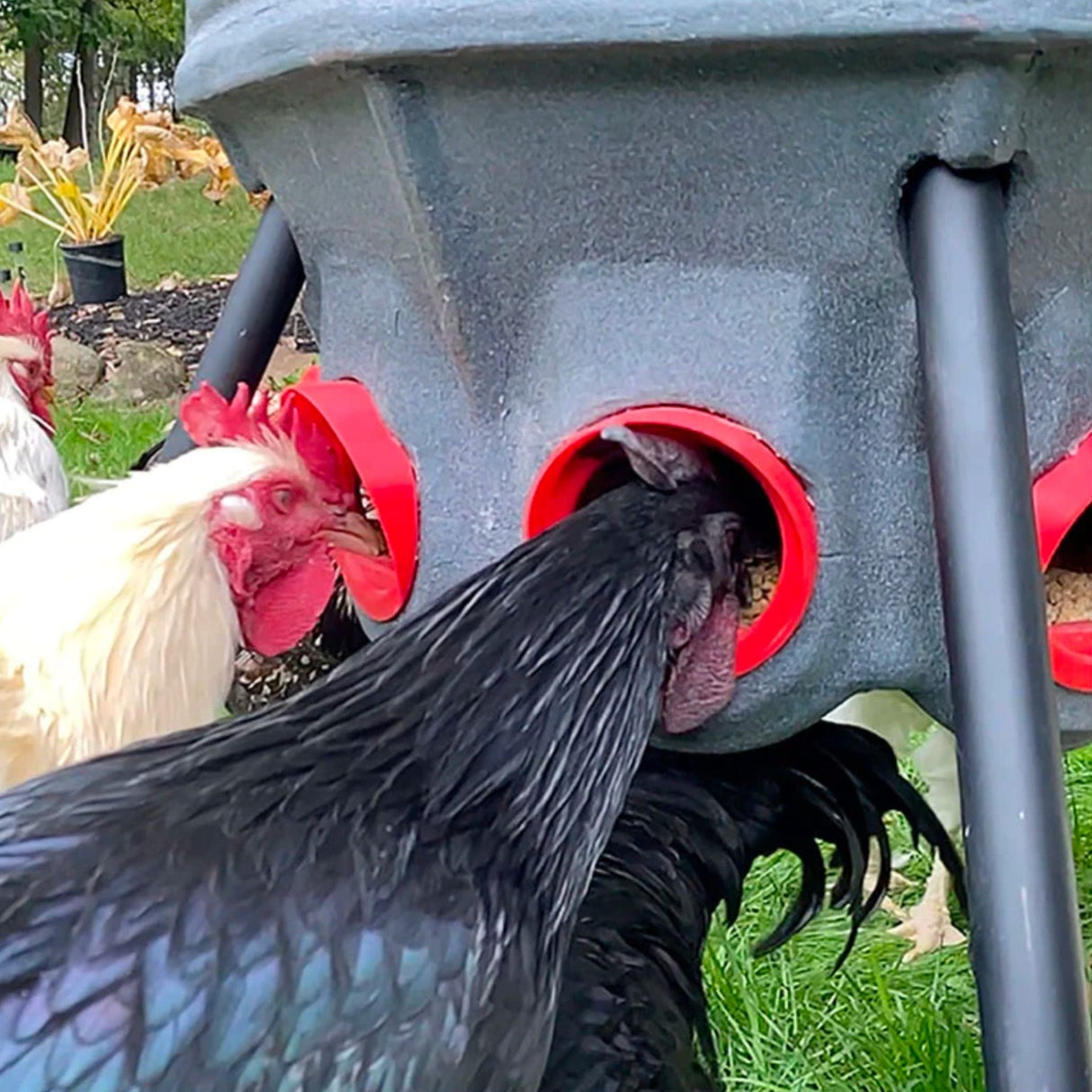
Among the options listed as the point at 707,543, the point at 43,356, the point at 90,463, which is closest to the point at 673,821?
the point at 707,543

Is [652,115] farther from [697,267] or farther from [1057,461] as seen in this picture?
[1057,461]

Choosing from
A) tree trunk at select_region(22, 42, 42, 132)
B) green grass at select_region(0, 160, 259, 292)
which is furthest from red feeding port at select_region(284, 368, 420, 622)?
tree trunk at select_region(22, 42, 42, 132)

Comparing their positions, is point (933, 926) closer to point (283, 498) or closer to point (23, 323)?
point (283, 498)

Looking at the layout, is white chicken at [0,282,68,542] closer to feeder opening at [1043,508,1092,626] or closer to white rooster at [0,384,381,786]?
white rooster at [0,384,381,786]

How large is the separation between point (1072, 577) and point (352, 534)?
1.82 ft

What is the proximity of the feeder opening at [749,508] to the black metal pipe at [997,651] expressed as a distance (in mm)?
247

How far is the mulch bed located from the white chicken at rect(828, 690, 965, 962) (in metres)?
3.29

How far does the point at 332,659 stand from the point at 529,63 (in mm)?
892

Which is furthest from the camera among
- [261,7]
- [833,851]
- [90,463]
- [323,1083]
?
[90,463]

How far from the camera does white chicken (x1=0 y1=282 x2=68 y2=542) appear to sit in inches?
67.1

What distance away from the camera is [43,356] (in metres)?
2.06

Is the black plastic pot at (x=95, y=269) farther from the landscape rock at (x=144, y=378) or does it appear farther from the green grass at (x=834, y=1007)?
the green grass at (x=834, y=1007)

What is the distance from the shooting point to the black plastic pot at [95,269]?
5.41 metres

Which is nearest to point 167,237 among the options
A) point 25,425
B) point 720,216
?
point 25,425
